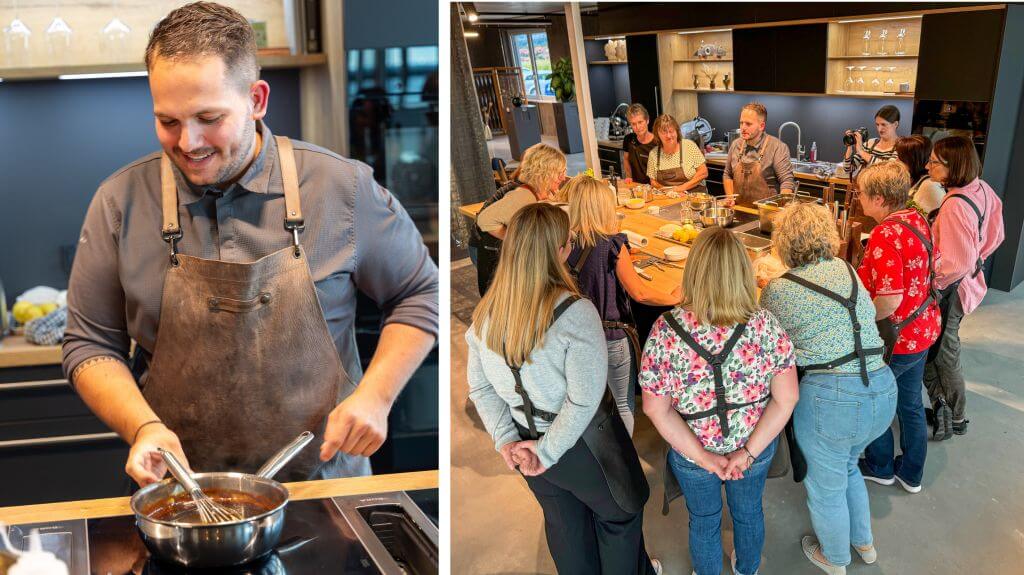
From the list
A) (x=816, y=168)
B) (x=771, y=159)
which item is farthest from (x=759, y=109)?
(x=816, y=168)

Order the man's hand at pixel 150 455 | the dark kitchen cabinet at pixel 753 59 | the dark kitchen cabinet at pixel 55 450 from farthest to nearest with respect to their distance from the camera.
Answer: the dark kitchen cabinet at pixel 753 59, the dark kitchen cabinet at pixel 55 450, the man's hand at pixel 150 455

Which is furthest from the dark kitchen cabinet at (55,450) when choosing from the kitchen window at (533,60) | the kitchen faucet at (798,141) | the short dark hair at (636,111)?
the kitchen faucet at (798,141)

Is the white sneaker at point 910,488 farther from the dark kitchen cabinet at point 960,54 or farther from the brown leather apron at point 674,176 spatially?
the dark kitchen cabinet at point 960,54

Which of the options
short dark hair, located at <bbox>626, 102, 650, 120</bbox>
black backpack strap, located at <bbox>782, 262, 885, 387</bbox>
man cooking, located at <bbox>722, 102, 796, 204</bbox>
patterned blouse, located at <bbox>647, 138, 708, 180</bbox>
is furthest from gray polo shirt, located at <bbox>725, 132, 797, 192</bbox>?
black backpack strap, located at <bbox>782, 262, 885, 387</bbox>

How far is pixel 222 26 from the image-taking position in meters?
1.57

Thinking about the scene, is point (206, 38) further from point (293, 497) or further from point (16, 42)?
point (16, 42)

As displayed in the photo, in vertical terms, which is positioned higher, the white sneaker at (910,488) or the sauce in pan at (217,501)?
the sauce in pan at (217,501)

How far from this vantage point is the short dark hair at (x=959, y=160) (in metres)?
2.84

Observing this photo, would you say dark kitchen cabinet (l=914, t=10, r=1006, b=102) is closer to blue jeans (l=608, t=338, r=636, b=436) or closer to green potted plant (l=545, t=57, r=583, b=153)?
green potted plant (l=545, t=57, r=583, b=153)

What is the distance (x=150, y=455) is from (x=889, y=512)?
250 centimetres

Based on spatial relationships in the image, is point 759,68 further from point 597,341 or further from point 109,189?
point 109,189

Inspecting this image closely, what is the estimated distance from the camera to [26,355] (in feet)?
8.48

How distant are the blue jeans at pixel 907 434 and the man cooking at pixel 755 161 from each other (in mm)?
808

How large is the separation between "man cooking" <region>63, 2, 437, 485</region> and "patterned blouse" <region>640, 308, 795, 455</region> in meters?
0.63
